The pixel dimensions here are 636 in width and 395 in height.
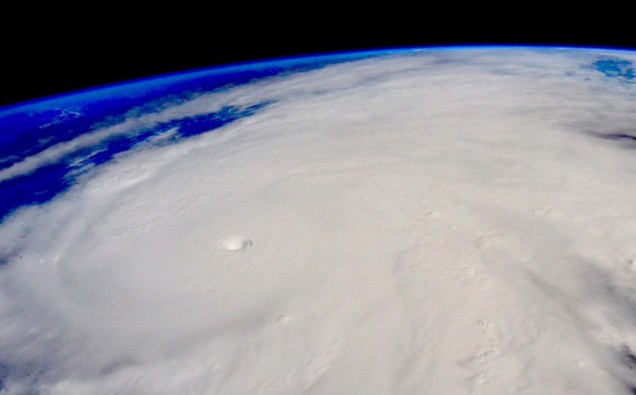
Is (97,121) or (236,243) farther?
(97,121)

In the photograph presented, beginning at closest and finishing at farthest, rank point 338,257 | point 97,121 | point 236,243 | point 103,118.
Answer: point 338,257, point 236,243, point 97,121, point 103,118

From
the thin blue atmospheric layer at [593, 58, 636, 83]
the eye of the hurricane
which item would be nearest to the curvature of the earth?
the eye of the hurricane

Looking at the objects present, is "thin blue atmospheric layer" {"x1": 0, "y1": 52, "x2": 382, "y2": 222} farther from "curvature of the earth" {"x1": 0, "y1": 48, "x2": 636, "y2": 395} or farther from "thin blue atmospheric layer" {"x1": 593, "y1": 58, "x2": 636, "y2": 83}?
"thin blue atmospheric layer" {"x1": 593, "y1": 58, "x2": 636, "y2": 83}

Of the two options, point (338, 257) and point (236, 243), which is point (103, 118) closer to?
point (236, 243)

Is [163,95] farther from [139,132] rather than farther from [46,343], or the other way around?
A: [46,343]

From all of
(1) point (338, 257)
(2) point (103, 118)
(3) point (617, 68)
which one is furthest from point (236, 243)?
(3) point (617, 68)
